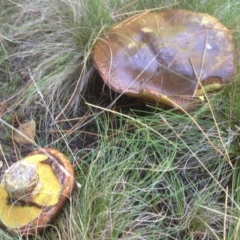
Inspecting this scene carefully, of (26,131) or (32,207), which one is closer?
(32,207)

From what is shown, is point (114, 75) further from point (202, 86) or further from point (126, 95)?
point (202, 86)

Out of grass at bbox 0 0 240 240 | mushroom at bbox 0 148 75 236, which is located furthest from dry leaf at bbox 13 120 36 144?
mushroom at bbox 0 148 75 236

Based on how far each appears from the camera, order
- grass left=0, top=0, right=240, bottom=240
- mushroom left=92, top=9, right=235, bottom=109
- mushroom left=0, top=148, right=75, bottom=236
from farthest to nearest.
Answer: mushroom left=92, top=9, right=235, bottom=109
grass left=0, top=0, right=240, bottom=240
mushroom left=0, top=148, right=75, bottom=236

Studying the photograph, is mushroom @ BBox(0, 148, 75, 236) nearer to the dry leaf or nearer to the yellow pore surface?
the yellow pore surface

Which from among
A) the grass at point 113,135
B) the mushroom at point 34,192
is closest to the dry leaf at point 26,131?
the grass at point 113,135

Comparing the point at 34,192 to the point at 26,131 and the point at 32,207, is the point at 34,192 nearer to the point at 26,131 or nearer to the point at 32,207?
the point at 32,207

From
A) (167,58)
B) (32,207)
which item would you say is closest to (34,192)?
(32,207)
